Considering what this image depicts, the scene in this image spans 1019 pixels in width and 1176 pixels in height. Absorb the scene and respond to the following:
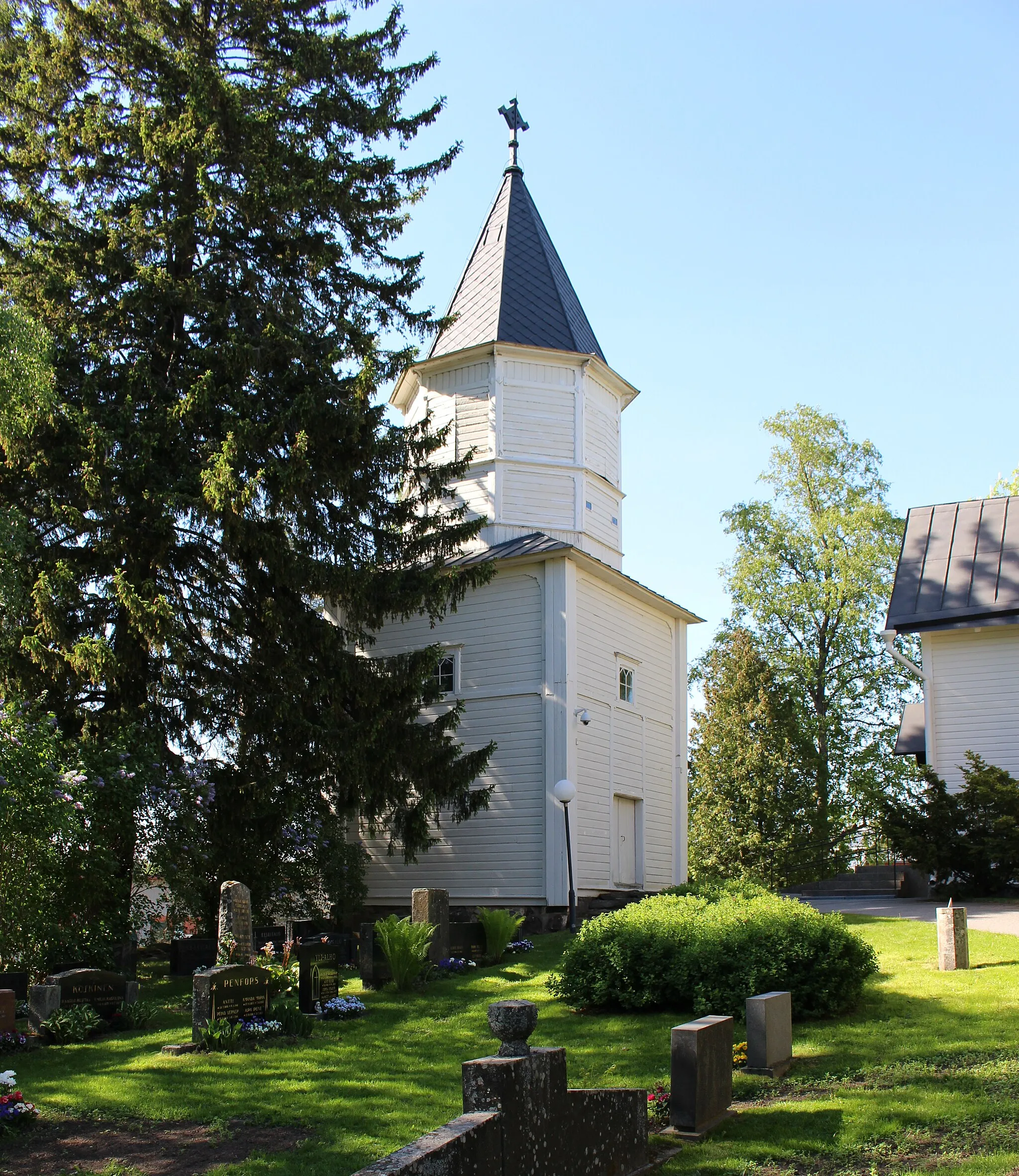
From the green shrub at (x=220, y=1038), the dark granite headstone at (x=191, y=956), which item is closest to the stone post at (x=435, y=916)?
the dark granite headstone at (x=191, y=956)

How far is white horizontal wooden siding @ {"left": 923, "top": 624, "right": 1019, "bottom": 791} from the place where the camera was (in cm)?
2128

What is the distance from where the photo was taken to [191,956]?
56.8 feet

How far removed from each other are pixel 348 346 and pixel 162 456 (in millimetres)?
3795

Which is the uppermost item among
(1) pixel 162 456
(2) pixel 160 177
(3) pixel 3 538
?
(2) pixel 160 177

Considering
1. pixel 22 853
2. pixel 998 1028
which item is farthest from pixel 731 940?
pixel 22 853

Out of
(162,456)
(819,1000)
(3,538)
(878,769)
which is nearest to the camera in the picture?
(819,1000)

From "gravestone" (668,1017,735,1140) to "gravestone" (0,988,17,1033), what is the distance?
7.37m

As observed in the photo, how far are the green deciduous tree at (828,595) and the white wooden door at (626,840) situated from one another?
11.9 metres

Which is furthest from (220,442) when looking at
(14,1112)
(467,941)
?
(14,1112)

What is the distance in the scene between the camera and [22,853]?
1384 centimetres

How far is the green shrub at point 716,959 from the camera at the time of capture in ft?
33.8

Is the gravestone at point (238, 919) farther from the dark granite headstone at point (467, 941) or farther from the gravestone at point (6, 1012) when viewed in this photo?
the dark granite headstone at point (467, 941)

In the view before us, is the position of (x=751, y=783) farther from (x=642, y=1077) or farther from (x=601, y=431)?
(x=642, y=1077)

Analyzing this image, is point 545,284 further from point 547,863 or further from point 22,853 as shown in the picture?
point 22,853
